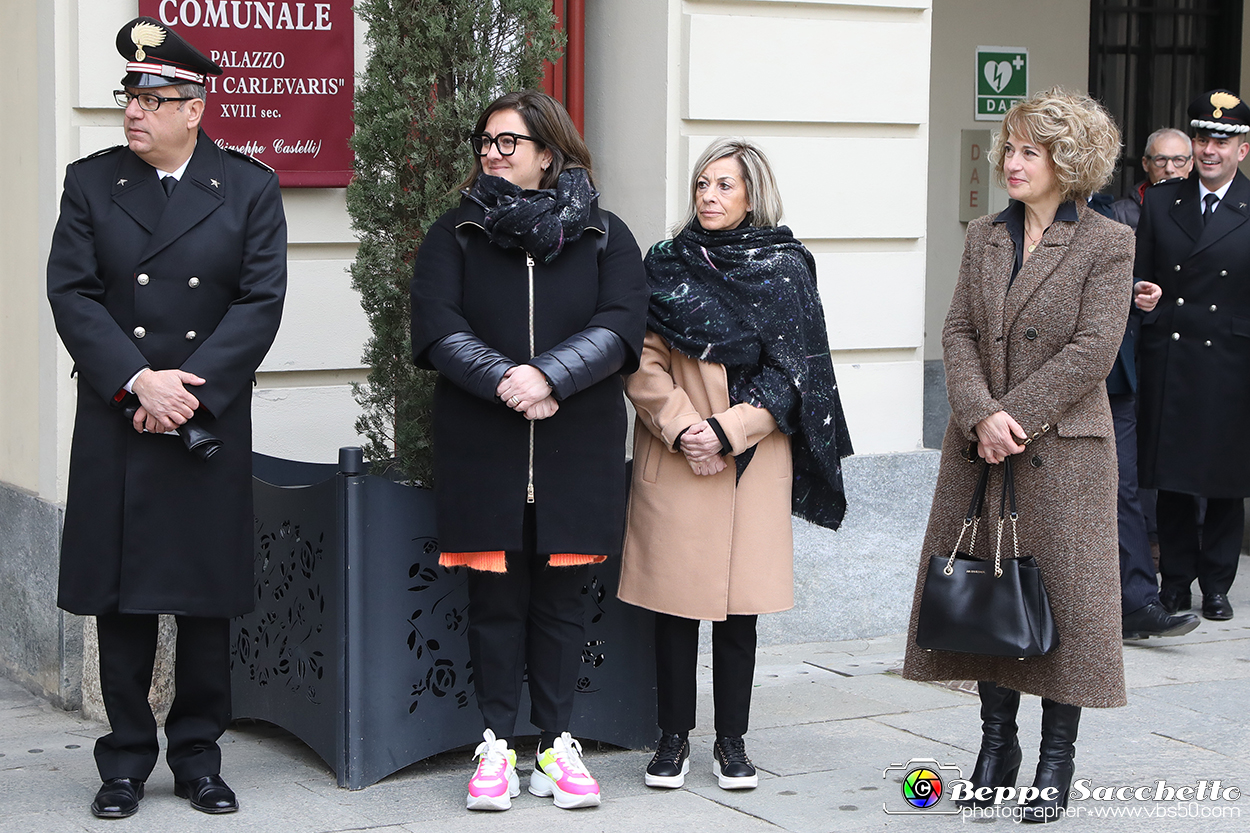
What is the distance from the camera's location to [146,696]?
4320 mm

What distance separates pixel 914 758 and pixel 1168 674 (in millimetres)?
1590

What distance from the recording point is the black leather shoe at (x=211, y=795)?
4.23 meters

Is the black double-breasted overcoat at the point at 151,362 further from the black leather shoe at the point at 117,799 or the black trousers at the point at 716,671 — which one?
the black trousers at the point at 716,671

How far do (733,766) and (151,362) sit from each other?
197cm

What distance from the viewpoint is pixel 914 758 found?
15.7 feet

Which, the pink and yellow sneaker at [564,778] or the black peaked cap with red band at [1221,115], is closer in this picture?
the pink and yellow sneaker at [564,778]

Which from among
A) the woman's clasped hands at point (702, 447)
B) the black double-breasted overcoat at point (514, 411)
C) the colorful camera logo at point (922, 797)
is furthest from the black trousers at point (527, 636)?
the colorful camera logo at point (922, 797)

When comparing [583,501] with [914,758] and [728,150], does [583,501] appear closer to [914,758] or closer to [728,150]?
Answer: [728,150]

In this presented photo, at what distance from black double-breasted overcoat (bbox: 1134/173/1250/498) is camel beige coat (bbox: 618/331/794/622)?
9.41ft

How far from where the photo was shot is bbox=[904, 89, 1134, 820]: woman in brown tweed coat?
163 inches

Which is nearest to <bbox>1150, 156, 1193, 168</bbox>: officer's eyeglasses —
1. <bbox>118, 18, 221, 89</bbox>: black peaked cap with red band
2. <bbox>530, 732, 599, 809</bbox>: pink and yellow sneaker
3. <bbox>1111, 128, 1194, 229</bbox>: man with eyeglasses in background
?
<bbox>1111, 128, 1194, 229</bbox>: man with eyeglasses in background

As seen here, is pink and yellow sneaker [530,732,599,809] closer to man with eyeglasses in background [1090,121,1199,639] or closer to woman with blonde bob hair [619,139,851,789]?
woman with blonde bob hair [619,139,851,789]

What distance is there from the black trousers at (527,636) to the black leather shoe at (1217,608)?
11.9 ft

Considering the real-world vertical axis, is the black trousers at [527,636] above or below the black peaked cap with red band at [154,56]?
below
